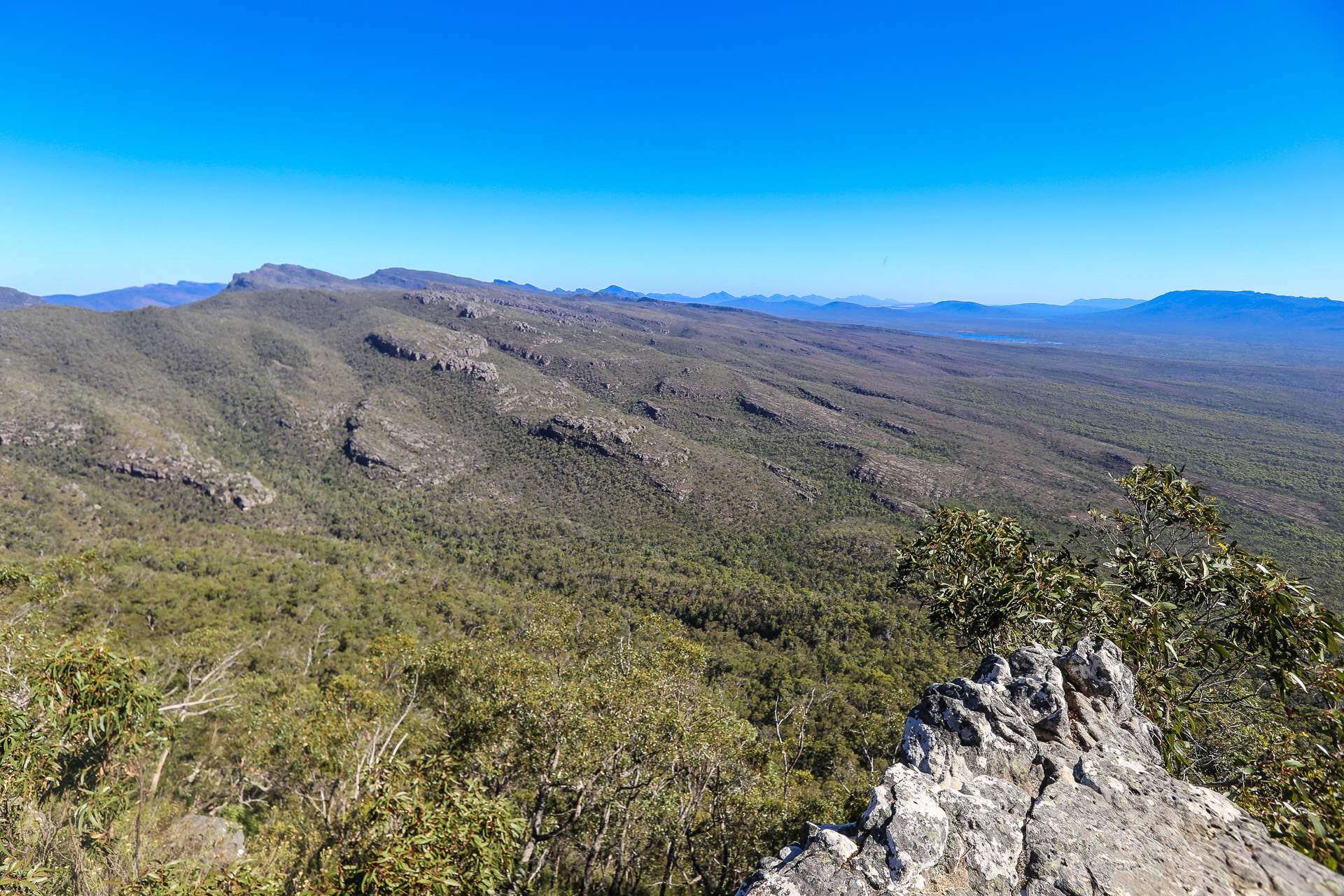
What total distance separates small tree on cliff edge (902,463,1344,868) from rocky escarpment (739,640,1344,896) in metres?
1.05

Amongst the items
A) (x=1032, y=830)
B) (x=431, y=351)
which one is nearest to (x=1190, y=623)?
(x=1032, y=830)

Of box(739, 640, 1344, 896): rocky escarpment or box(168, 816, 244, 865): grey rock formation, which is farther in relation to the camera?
box(168, 816, 244, 865): grey rock formation

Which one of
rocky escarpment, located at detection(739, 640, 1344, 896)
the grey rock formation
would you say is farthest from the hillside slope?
rocky escarpment, located at detection(739, 640, 1344, 896)

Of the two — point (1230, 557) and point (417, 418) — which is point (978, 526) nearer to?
point (1230, 557)

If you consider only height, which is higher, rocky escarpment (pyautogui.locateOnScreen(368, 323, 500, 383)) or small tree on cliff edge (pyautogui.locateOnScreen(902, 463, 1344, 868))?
rocky escarpment (pyautogui.locateOnScreen(368, 323, 500, 383))

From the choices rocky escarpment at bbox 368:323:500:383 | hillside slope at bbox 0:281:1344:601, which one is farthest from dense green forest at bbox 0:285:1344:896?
rocky escarpment at bbox 368:323:500:383

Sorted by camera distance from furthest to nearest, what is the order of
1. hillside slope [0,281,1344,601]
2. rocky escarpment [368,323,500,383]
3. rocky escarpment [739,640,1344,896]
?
1. rocky escarpment [368,323,500,383]
2. hillside slope [0,281,1344,601]
3. rocky escarpment [739,640,1344,896]

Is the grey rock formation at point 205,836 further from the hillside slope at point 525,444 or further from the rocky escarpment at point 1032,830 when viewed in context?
the hillside slope at point 525,444

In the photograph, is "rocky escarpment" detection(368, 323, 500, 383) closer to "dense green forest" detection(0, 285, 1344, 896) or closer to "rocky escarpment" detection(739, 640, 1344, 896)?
"dense green forest" detection(0, 285, 1344, 896)

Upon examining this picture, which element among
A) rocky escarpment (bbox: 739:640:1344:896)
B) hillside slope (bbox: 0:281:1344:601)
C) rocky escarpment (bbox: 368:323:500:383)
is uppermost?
rocky escarpment (bbox: 368:323:500:383)

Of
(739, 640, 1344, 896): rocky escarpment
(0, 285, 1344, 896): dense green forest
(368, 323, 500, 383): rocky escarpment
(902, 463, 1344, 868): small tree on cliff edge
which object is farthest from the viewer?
(368, 323, 500, 383): rocky escarpment

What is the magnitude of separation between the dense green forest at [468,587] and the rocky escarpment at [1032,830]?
516 cm

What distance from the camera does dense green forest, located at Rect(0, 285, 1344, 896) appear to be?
451 inches

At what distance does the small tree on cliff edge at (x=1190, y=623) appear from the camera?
738 cm
